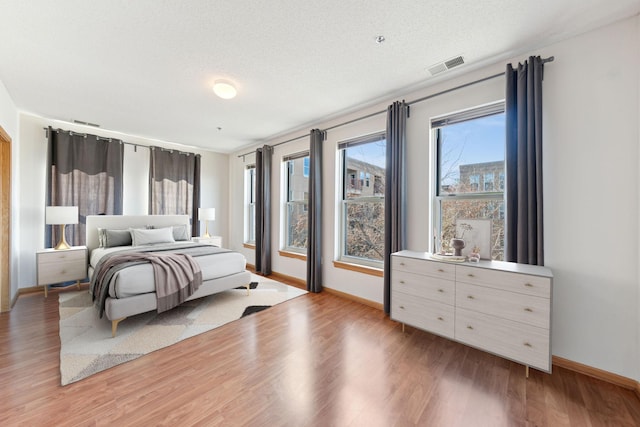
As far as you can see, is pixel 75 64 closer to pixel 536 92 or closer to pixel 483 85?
pixel 483 85

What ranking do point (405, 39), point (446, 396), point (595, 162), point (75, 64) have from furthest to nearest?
point (75, 64) → point (405, 39) → point (595, 162) → point (446, 396)

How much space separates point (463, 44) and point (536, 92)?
2.33 ft

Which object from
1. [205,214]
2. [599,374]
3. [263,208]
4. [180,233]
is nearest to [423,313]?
[599,374]

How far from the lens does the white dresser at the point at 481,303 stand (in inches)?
71.0

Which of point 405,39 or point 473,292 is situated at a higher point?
point 405,39

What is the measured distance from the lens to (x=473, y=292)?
209 cm

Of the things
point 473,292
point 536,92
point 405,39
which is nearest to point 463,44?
point 405,39

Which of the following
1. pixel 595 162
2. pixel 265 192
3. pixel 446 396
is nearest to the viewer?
pixel 446 396

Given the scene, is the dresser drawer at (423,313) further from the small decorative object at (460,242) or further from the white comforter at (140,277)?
the white comforter at (140,277)

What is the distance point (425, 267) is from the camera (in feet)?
7.82

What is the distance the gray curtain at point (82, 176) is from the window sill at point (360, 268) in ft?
13.0

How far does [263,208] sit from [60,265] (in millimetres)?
3001

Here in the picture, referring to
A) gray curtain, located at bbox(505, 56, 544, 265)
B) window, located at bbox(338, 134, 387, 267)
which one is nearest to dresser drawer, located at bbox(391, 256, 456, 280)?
gray curtain, located at bbox(505, 56, 544, 265)

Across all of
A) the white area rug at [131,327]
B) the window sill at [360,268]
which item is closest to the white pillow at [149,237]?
the white area rug at [131,327]
